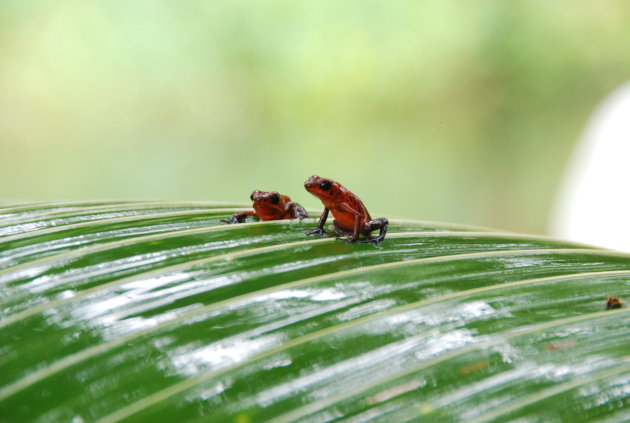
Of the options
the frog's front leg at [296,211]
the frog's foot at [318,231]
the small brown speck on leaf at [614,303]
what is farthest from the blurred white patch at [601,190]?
the small brown speck on leaf at [614,303]

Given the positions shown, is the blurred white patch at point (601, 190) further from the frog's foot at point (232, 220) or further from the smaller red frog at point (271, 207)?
the frog's foot at point (232, 220)

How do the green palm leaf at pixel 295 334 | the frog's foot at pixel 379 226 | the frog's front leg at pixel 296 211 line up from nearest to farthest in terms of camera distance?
the green palm leaf at pixel 295 334
the frog's foot at pixel 379 226
the frog's front leg at pixel 296 211

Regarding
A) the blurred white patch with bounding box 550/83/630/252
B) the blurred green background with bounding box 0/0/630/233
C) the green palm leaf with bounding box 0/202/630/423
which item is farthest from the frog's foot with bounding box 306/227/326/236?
the blurred green background with bounding box 0/0/630/233

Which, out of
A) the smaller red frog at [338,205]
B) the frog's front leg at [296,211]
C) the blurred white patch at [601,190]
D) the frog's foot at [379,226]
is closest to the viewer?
the frog's foot at [379,226]

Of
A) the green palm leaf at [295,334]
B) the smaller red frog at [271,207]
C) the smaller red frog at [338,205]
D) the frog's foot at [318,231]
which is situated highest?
the smaller red frog at [271,207]

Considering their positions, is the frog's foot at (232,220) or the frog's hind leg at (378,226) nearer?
the frog's hind leg at (378,226)

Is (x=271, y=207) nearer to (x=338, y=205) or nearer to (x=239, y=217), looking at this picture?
(x=239, y=217)

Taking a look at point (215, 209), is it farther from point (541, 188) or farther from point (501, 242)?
point (541, 188)
